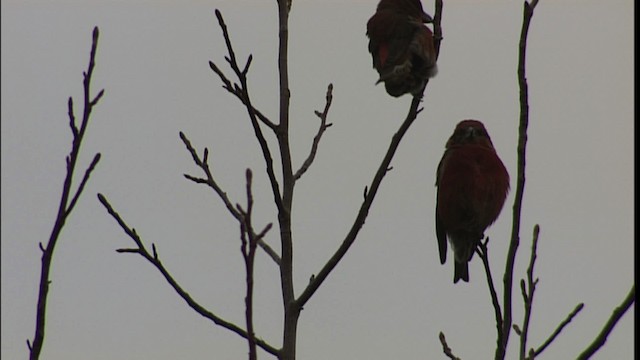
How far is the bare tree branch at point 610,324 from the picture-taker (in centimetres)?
235

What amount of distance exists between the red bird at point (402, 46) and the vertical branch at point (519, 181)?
1.59 m

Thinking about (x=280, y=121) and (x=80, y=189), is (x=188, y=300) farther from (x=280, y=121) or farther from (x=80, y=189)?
(x=80, y=189)

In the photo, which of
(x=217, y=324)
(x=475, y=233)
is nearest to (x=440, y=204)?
(x=475, y=233)

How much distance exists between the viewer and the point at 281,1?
11.1 feet

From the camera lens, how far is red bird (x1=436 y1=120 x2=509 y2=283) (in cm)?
560

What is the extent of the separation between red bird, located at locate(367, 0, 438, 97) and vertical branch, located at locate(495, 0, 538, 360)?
5.22 feet

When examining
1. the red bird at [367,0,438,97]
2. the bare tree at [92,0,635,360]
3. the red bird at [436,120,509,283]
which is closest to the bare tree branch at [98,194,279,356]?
the bare tree at [92,0,635,360]

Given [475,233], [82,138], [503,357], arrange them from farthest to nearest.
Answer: [475,233], [503,357], [82,138]

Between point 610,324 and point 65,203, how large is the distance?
1.32 metres

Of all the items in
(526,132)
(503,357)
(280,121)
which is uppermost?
(280,121)

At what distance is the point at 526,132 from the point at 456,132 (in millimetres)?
3477

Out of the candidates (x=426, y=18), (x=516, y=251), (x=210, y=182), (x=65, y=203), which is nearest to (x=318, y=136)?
(x=210, y=182)

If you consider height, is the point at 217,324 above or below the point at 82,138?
below

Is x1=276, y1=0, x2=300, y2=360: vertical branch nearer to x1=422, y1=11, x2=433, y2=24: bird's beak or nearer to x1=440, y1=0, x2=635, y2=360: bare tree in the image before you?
x1=440, y1=0, x2=635, y2=360: bare tree
